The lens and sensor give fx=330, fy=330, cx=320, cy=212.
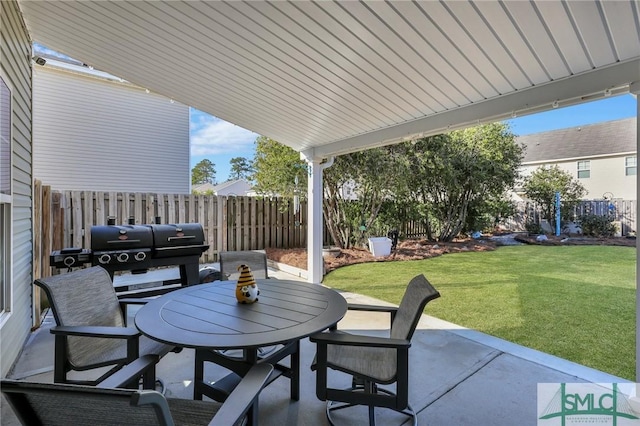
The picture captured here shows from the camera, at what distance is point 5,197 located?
278 cm

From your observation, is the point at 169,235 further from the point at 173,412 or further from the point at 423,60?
the point at 423,60

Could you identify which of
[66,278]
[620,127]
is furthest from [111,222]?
[620,127]

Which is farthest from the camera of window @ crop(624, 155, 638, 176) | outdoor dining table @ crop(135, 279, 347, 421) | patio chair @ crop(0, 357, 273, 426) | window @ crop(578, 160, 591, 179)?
window @ crop(578, 160, 591, 179)

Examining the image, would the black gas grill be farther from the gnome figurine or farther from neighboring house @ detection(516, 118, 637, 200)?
neighboring house @ detection(516, 118, 637, 200)

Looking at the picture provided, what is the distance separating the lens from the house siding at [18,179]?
9.07 ft

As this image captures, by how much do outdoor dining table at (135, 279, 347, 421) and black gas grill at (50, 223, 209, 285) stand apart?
2154mm

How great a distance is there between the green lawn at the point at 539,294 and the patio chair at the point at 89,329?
11.8 ft

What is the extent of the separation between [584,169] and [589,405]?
16.5 meters

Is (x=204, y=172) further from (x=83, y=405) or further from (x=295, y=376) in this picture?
(x=83, y=405)

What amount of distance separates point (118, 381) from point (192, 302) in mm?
881

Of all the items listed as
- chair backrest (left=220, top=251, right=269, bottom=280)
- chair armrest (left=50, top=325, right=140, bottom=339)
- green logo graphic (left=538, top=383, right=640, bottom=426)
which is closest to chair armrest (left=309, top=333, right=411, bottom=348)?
chair armrest (left=50, top=325, right=140, bottom=339)

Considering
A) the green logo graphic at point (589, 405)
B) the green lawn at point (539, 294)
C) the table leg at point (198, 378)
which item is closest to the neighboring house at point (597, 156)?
the green lawn at point (539, 294)

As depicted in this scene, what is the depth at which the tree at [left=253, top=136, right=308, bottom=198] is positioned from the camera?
26.3 ft

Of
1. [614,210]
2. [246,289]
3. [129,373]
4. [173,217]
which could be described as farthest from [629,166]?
[129,373]
